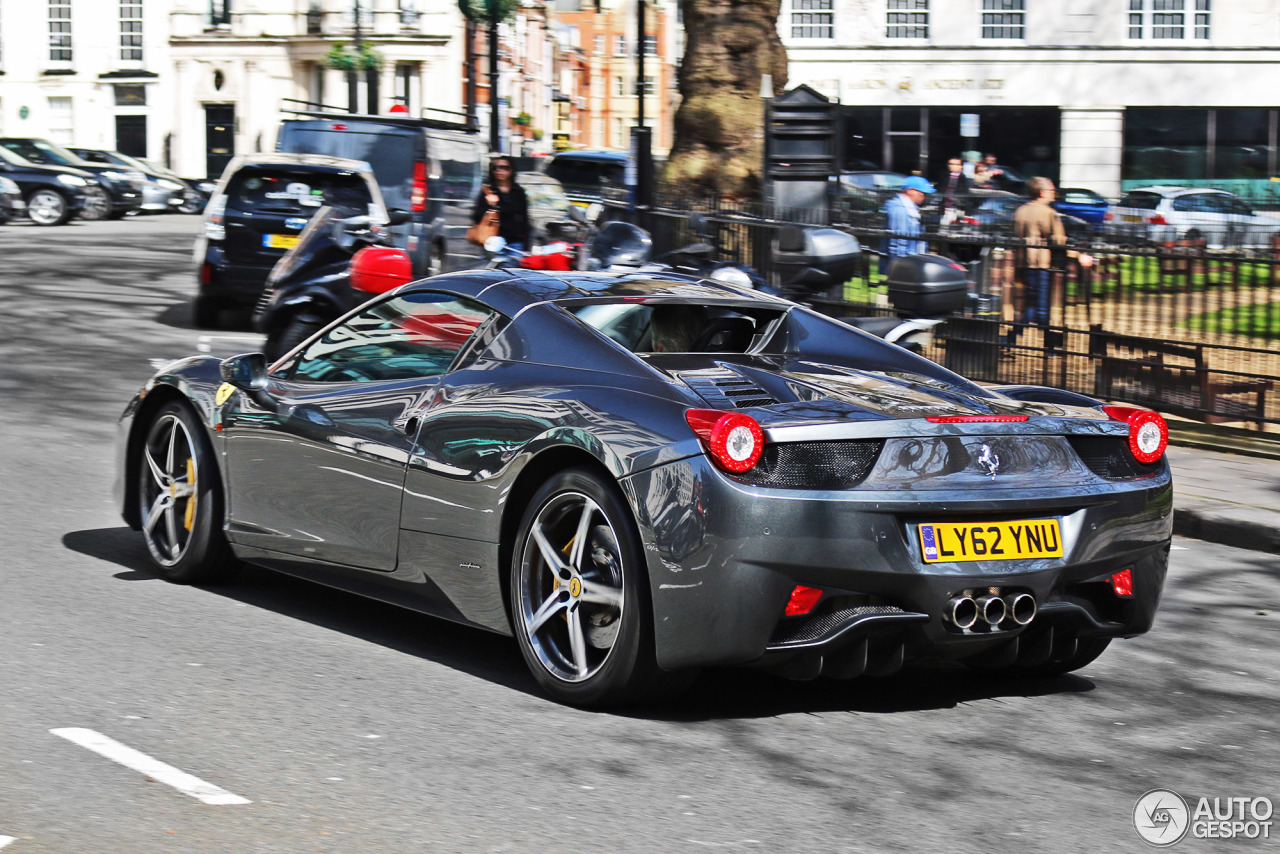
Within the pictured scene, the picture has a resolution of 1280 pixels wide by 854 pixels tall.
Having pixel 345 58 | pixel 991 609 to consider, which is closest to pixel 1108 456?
pixel 991 609

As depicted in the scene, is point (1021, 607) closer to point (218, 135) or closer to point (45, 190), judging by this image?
point (45, 190)

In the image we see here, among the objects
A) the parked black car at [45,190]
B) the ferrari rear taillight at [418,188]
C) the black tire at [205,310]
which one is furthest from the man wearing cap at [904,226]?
the parked black car at [45,190]

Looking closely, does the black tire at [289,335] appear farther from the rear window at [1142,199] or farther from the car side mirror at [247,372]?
the rear window at [1142,199]

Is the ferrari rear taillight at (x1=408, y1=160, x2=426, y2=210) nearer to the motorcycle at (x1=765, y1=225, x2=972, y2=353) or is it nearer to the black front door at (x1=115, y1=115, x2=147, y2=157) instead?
the motorcycle at (x1=765, y1=225, x2=972, y2=353)

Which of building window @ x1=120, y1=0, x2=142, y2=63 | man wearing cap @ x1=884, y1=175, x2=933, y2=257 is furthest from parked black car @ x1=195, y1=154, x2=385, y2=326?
building window @ x1=120, y1=0, x2=142, y2=63

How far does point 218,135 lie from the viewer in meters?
65.1

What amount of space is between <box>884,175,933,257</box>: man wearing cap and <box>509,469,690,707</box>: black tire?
26.8 ft

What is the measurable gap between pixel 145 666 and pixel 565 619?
141 centimetres

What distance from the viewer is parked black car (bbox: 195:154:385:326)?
16.6 m

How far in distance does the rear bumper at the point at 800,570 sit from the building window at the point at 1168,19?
4234 cm

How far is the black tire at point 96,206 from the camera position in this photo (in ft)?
120

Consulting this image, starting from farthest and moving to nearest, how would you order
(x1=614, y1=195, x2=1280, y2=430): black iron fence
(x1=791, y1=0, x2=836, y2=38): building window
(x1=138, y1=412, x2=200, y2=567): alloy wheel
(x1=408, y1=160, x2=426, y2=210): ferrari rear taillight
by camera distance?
(x1=791, y1=0, x2=836, y2=38): building window
(x1=408, y1=160, x2=426, y2=210): ferrari rear taillight
(x1=614, y1=195, x2=1280, y2=430): black iron fence
(x1=138, y1=412, x2=200, y2=567): alloy wheel

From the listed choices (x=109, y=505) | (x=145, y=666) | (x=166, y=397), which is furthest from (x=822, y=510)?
(x=109, y=505)

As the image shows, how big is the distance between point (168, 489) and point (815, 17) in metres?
39.9
